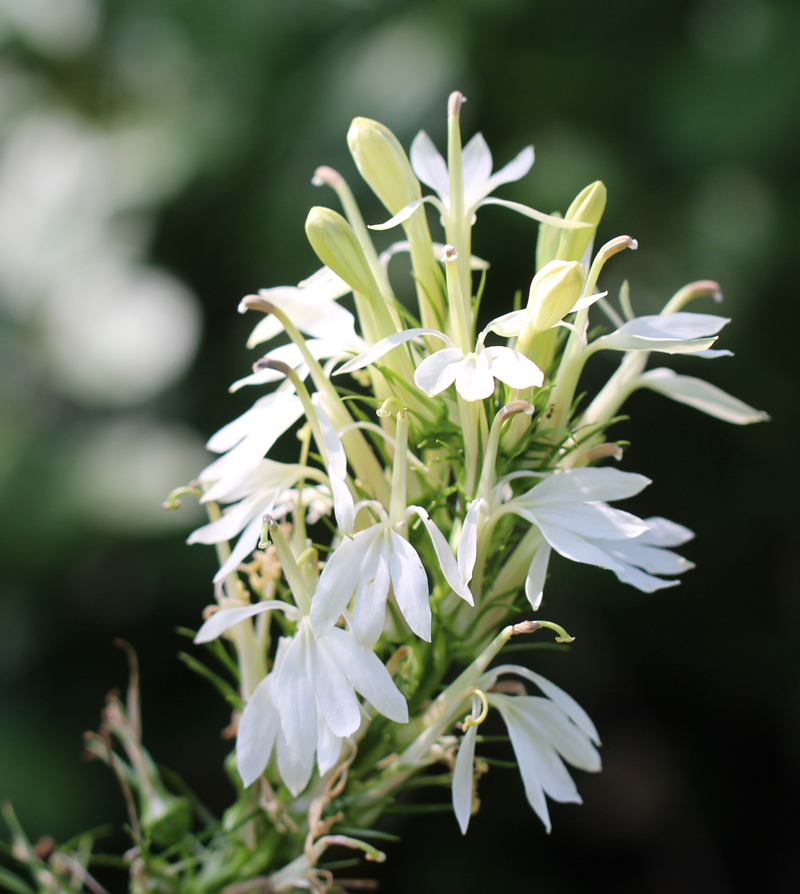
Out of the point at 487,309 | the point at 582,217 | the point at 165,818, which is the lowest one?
the point at 165,818

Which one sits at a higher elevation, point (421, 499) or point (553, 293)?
point (553, 293)

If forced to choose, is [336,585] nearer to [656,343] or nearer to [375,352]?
[375,352]

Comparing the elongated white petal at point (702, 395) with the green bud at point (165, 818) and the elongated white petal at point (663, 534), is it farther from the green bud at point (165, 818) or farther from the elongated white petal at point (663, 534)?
the green bud at point (165, 818)

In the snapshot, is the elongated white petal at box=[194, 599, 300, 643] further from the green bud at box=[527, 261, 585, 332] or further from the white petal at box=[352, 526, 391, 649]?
the green bud at box=[527, 261, 585, 332]

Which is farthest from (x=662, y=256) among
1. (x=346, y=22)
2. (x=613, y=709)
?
(x=613, y=709)

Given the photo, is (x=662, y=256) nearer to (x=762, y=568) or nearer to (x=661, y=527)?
(x=762, y=568)

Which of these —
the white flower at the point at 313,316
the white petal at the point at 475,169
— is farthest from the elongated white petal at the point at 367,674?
the white petal at the point at 475,169

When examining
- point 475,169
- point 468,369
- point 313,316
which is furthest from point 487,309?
point 468,369
